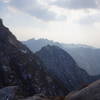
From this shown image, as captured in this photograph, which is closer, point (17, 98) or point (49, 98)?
point (49, 98)

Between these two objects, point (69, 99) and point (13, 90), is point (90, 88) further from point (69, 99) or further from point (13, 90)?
point (13, 90)

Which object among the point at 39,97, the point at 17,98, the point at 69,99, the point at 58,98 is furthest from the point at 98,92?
the point at 17,98

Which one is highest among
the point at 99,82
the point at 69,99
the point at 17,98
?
the point at 99,82

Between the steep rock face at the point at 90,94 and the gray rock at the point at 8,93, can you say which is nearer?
the steep rock face at the point at 90,94

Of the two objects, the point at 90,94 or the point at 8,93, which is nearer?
the point at 90,94

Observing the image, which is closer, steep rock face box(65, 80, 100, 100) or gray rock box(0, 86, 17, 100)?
steep rock face box(65, 80, 100, 100)

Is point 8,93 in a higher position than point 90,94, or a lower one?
lower

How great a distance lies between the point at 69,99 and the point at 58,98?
4.01m

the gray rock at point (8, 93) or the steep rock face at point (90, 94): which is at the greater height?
the steep rock face at point (90, 94)

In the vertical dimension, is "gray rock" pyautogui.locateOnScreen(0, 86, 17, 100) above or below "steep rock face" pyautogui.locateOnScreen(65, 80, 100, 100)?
below

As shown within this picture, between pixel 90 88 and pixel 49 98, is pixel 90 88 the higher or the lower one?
the higher one

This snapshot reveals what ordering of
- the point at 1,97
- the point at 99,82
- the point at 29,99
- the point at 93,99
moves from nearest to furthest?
the point at 93,99, the point at 99,82, the point at 29,99, the point at 1,97

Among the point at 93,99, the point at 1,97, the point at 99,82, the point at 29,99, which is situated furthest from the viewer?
the point at 1,97

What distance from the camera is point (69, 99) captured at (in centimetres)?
2641
